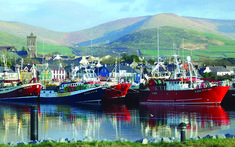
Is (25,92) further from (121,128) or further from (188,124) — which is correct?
(188,124)

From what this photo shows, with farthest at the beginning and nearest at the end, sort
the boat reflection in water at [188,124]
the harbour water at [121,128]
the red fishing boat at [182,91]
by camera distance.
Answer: the red fishing boat at [182,91], the boat reflection in water at [188,124], the harbour water at [121,128]

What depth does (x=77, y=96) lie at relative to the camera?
8006 centimetres

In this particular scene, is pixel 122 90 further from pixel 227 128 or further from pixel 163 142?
pixel 163 142

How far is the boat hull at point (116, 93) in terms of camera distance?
79.1 meters

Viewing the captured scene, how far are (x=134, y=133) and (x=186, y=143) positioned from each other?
46.0 ft

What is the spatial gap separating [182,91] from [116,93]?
16.4 metres

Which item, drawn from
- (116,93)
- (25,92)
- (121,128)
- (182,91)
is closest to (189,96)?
(182,91)

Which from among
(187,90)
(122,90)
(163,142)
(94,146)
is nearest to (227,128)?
(163,142)

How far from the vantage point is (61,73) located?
160 m

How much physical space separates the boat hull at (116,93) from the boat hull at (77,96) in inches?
77.0

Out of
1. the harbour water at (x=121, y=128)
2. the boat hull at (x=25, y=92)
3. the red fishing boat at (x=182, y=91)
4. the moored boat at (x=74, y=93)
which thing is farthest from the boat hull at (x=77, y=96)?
the harbour water at (x=121, y=128)

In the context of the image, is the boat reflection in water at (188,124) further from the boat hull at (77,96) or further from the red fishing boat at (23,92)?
the red fishing boat at (23,92)

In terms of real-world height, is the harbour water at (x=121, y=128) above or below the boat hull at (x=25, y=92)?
below

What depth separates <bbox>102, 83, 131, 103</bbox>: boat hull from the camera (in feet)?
260
